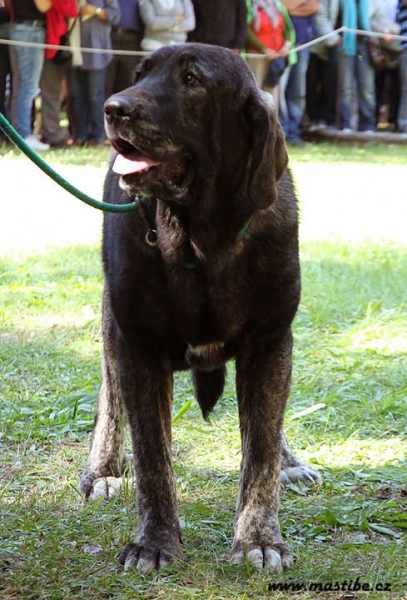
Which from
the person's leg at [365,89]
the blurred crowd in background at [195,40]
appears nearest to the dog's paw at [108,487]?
the blurred crowd in background at [195,40]

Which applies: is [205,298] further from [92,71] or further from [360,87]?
[360,87]

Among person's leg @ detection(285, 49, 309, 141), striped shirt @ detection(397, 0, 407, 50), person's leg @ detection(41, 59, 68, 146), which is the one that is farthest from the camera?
striped shirt @ detection(397, 0, 407, 50)

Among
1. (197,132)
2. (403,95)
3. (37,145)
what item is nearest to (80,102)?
(37,145)

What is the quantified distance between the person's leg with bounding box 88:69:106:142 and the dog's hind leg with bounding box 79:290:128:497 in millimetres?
11103

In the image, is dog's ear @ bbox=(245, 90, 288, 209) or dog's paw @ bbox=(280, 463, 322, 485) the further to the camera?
dog's paw @ bbox=(280, 463, 322, 485)

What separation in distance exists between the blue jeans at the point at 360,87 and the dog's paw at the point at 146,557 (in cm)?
1704

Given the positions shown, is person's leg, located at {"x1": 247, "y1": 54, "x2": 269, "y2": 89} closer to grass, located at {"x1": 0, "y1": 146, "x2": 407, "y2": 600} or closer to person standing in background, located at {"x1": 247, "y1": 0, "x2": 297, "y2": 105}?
person standing in background, located at {"x1": 247, "y1": 0, "x2": 297, "y2": 105}

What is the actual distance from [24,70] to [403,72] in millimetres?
8473

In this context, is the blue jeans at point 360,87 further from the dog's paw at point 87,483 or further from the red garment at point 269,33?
the dog's paw at point 87,483

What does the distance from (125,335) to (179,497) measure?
888mm

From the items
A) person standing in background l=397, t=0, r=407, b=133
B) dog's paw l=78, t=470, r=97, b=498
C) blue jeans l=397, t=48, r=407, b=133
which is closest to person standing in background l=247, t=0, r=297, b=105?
person standing in background l=397, t=0, r=407, b=133

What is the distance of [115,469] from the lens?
15.5ft

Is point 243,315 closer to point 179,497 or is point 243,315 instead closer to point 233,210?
point 233,210

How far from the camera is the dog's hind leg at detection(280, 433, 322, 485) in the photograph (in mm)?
4645
